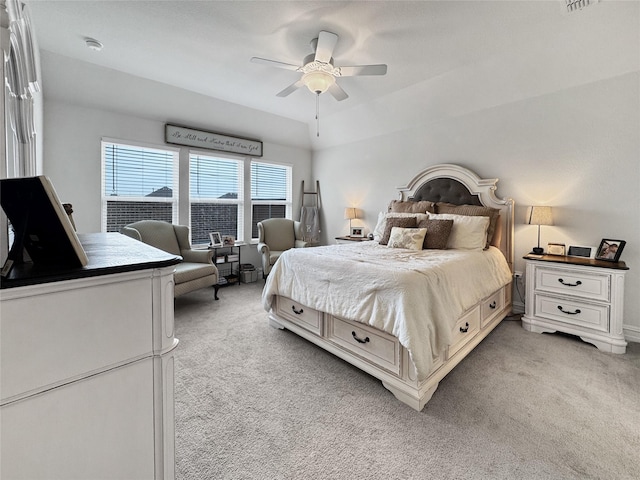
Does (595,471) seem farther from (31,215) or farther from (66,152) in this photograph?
(66,152)

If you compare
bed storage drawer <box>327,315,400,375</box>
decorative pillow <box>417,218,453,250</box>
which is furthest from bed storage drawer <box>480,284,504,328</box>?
bed storage drawer <box>327,315,400,375</box>

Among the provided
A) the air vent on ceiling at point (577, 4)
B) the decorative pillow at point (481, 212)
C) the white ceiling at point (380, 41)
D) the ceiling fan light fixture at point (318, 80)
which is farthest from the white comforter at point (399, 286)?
the air vent on ceiling at point (577, 4)

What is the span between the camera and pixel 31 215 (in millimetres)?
873

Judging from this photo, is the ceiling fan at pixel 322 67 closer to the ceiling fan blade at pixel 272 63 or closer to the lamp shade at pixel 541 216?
the ceiling fan blade at pixel 272 63

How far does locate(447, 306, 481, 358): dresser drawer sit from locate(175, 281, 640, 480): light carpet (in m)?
0.17

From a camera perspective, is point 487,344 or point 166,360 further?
point 487,344

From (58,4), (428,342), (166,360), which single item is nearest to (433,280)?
(428,342)

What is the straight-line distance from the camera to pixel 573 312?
2826 mm

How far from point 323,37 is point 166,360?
2606 mm

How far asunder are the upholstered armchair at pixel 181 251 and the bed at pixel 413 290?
45.7 inches

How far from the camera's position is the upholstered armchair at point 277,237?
15.5ft

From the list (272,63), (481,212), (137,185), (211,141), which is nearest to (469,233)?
(481,212)

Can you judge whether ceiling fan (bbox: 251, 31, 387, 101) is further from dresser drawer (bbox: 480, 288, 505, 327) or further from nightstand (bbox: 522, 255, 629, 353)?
nightstand (bbox: 522, 255, 629, 353)

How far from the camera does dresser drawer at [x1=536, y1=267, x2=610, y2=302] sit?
8.75 feet
